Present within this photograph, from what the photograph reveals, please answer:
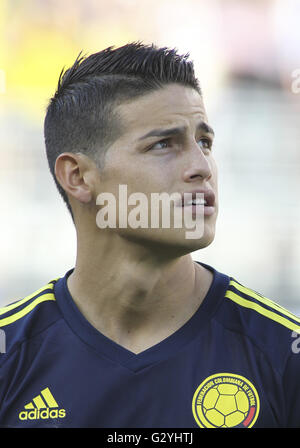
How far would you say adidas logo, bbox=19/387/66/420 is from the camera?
7.42 ft

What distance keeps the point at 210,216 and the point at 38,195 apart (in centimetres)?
563

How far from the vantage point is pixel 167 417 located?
7.23ft

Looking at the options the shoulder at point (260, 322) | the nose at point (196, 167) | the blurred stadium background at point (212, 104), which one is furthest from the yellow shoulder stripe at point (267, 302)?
the blurred stadium background at point (212, 104)

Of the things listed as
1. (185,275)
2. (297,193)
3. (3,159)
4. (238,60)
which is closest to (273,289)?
(297,193)

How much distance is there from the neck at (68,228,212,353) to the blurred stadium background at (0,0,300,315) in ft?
16.0

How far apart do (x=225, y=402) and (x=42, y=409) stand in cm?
63

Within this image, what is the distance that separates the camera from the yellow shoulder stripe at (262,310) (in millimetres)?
2348

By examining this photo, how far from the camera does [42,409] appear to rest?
2268 millimetres

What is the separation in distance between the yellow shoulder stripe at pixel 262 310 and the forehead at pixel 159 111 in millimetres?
656

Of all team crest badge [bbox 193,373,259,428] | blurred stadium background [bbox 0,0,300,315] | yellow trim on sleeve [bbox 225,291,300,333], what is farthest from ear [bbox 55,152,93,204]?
blurred stadium background [bbox 0,0,300,315]

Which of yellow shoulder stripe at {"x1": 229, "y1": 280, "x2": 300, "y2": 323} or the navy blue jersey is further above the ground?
yellow shoulder stripe at {"x1": 229, "y1": 280, "x2": 300, "y2": 323}

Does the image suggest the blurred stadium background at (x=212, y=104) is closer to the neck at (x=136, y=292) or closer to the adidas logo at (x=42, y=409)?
the neck at (x=136, y=292)

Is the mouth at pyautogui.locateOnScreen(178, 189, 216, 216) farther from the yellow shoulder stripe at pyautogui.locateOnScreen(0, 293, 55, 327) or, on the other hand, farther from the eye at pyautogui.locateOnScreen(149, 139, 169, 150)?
the yellow shoulder stripe at pyautogui.locateOnScreen(0, 293, 55, 327)
